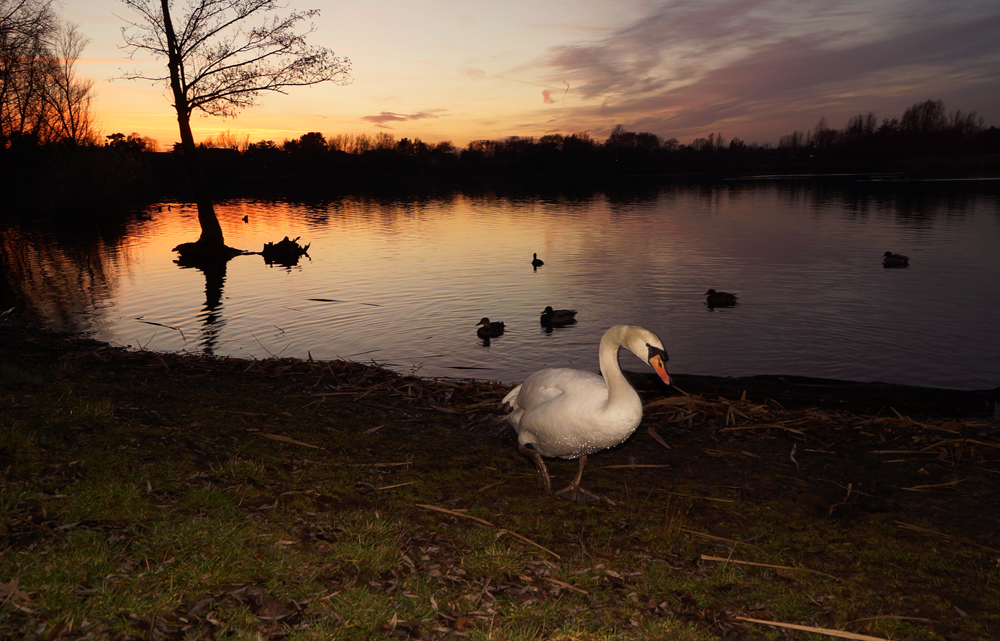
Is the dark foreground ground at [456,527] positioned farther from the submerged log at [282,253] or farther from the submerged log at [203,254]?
the submerged log at [203,254]

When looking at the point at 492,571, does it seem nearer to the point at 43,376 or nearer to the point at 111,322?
the point at 43,376

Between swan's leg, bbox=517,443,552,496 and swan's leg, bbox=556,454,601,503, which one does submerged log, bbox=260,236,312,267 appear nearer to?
swan's leg, bbox=517,443,552,496

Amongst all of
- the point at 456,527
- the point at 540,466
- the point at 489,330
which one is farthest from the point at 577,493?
the point at 489,330

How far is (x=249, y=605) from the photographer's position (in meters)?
3.70

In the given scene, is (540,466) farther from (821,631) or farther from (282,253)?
(282,253)

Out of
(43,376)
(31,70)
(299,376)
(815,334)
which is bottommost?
(815,334)

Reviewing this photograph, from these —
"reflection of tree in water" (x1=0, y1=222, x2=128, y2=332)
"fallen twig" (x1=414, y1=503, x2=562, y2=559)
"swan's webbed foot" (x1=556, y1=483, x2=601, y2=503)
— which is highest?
"reflection of tree in water" (x1=0, y1=222, x2=128, y2=332)

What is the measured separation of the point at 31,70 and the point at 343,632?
182 feet

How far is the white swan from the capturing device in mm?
4910

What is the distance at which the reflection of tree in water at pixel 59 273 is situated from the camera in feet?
62.7

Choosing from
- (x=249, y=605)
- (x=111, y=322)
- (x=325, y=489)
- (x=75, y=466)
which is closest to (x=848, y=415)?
(x=325, y=489)

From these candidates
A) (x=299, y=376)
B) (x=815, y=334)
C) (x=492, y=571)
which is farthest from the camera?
(x=815, y=334)

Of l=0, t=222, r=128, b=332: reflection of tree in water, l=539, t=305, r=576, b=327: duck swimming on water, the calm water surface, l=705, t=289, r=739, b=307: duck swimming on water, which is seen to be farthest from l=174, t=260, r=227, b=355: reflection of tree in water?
l=705, t=289, r=739, b=307: duck swimming on water

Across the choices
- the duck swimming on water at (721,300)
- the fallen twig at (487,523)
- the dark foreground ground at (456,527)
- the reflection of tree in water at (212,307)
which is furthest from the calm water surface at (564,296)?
the fallen twig at (487,523)
